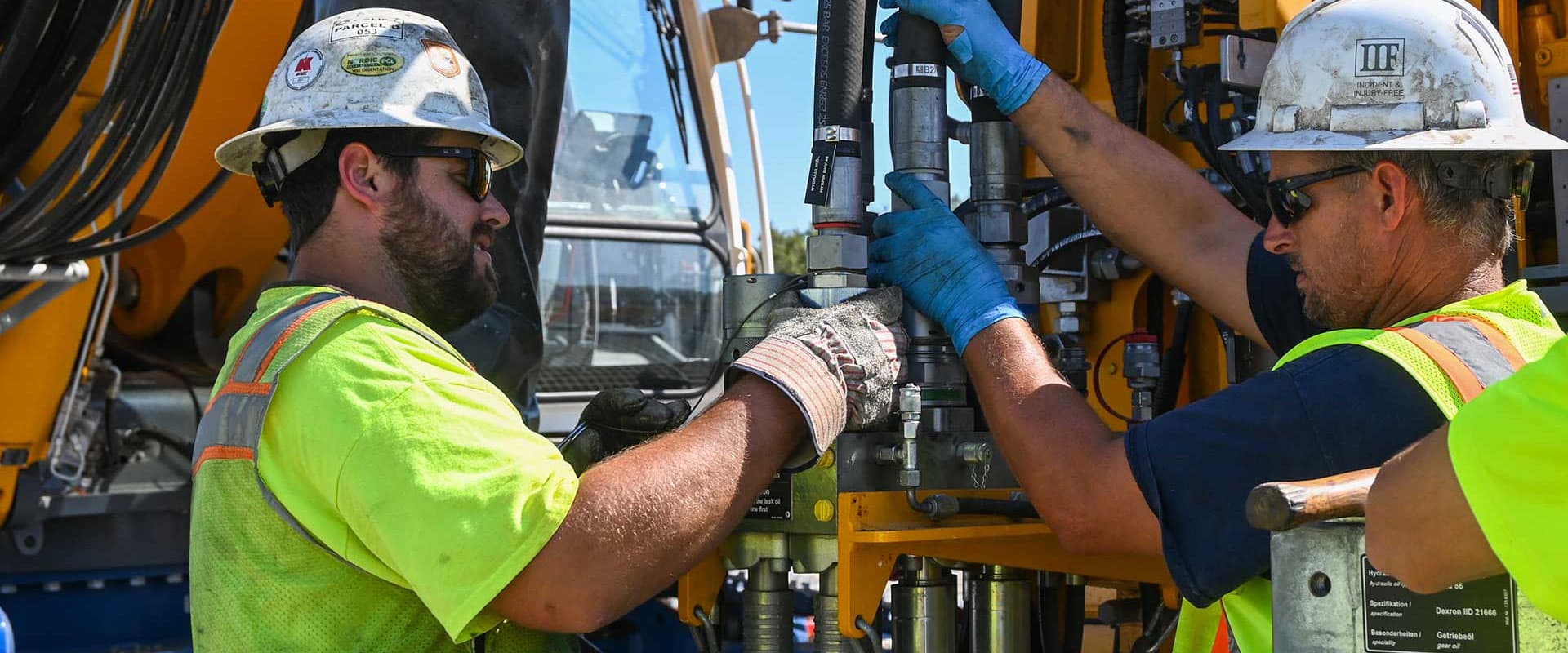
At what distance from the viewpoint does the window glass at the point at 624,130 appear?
5164mm

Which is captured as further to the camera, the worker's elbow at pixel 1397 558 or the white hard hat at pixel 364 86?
the white hard hat at pixel 364 86

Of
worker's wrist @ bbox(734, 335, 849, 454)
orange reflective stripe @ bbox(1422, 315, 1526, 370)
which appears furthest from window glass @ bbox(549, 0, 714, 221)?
orange reflective stripe @ bbox(1422, 315, 1526, 370)

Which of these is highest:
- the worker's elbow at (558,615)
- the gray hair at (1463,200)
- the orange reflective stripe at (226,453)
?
the gray hair at (1463,200)

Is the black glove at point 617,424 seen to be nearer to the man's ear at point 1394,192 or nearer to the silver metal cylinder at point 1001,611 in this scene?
the silver metal cylinder at point 1001,611

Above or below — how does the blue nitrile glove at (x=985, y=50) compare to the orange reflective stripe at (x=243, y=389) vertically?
above

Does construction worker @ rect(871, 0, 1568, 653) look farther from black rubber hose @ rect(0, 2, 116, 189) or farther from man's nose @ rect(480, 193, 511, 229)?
black rubber hose @ rect(0, 2, 116, 189)

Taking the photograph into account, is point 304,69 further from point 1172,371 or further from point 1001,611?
point 1172,371

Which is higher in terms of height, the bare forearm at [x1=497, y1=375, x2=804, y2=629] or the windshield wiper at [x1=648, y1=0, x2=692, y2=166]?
the windshield wiper at [x1=648, y1=0, x2=692, y2=166]

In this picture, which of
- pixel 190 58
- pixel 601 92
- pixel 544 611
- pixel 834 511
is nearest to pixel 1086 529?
pixel 834 511

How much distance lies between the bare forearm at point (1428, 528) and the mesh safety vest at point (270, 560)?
4.32 ft

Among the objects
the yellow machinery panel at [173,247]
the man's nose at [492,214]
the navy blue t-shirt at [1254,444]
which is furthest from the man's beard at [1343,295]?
the yellow machinery panel at [173,247]

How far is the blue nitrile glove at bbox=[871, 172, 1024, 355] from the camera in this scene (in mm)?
2508

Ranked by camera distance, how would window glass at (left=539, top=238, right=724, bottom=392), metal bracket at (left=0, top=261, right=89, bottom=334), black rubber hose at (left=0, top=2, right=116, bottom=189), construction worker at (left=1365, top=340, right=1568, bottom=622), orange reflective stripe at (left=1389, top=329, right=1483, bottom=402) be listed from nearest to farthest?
construction worker at (left=1365, top=340, right=1568, bottom=622)
orange reflective stripe at (left=1389, top=329, right=1483, bottom=402)
black rubber hose at (left=0, top=2, right=116, bottom=189)
metal bracket at (left=0, top=261, right=89, bottom=334)
window glass at (left=539, top=238, right=724, bottom=392)

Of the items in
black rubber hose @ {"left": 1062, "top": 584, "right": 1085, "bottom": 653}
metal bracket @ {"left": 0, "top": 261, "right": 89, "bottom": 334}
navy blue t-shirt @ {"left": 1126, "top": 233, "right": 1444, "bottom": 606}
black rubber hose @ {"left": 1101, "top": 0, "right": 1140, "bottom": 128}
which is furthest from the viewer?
metal bracket @ {"left": 0, "top": 261, "right": 89, "bottom": 334}
